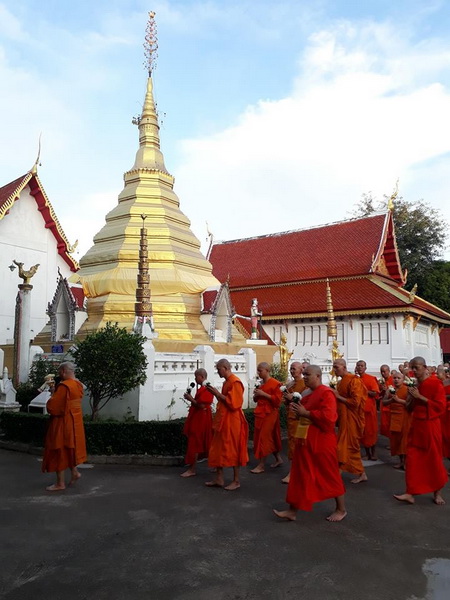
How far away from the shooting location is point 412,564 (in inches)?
158

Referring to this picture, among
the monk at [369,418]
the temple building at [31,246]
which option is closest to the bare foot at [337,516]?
the monk at [369,418]

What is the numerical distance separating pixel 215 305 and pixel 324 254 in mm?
11242

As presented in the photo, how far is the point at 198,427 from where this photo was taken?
728 centimetres

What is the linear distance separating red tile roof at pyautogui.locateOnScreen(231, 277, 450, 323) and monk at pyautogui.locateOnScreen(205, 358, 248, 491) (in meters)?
14.4

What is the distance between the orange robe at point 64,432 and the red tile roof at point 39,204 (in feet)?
50.3

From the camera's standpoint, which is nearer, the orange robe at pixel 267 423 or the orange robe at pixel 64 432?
the orange robe at pixel 64 432

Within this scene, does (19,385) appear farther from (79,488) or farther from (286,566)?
(286,566)

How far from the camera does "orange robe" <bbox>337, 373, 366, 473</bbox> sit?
6.79 metres

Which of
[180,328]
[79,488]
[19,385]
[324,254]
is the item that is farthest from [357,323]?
[79,488]

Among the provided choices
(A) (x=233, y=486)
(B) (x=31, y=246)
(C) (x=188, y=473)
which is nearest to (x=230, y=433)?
(A) (x=233, y=486)

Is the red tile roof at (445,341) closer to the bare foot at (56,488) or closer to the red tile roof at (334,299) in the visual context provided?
the red tile roof at (334,299)

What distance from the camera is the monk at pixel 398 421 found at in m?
7.84

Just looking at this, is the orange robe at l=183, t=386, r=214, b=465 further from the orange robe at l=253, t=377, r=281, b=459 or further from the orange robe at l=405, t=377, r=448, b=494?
the orange robe at l=405, t=377, r=448, b=494

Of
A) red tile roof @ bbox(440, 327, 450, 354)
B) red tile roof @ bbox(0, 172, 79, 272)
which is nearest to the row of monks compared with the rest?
red tile roof @ bbox(0, 172, 79, 272)
